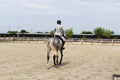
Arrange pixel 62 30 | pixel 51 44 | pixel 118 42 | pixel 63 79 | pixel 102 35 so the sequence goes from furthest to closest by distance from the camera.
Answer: pixel 102 35, pixel 118 42, pixel 62 30, pixel 51 44, pixel 63 79

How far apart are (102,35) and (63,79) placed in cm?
10647

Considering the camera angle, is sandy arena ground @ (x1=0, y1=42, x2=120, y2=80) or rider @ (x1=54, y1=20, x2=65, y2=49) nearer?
sandy arena ground @ (x1=0, y1=42, x2=120, y2=80)

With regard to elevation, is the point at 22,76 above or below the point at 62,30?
below

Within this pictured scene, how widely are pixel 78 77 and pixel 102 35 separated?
347 ft

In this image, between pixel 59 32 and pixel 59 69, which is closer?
pixel 59 69

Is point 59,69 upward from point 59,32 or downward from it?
→ downward

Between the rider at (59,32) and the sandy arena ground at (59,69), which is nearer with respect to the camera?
the sandy arena ground at (59,69)

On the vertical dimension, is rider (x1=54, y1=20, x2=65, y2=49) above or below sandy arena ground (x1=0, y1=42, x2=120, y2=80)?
above

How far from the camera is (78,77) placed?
10.2m

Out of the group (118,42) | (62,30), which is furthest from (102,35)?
(62,30)

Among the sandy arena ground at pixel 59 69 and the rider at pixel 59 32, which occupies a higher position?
the rider at pixel 59 32

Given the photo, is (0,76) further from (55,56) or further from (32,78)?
(55,56)

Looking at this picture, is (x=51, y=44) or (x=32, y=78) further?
(x=51, y=44)

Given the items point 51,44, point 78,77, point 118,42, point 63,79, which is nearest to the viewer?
point 63,79
